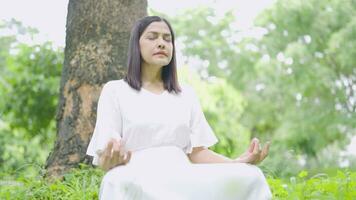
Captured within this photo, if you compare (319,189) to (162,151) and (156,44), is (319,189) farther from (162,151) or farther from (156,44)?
(156,44)

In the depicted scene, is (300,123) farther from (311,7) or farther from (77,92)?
(77,92)

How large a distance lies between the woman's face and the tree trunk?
157 centimetres

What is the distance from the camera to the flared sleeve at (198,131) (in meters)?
3.11

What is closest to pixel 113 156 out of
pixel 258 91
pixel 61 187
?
pixel 61 187

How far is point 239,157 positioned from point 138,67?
67 cm

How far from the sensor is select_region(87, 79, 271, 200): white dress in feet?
8.14

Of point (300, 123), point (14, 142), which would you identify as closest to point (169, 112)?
point (14, 142)

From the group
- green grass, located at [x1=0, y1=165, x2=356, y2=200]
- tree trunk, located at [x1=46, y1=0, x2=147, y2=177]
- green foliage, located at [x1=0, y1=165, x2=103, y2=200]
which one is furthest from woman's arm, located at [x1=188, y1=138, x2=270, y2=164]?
tree trunk, located at [x1=46, y1=0, x2=147, y2=177]

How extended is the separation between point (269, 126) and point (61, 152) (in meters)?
18.6

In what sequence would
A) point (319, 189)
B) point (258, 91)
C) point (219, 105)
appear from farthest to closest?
point (258, 91), point (219, 105), point (319, 189)

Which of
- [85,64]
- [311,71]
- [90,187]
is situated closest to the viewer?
[90,187]

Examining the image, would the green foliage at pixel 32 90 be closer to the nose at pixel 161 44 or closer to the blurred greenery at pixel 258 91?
the blurred greenery at pixel 258 91

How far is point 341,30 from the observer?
14.5 metres

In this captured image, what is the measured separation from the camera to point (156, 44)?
9.94 feet
